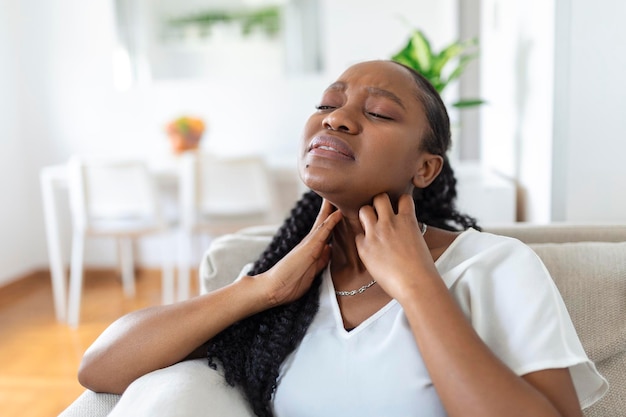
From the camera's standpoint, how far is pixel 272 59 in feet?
13.0

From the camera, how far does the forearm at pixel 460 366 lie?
0.78m

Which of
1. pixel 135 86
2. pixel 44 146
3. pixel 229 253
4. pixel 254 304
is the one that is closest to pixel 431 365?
pixel 254 304

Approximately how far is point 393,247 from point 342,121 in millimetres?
205

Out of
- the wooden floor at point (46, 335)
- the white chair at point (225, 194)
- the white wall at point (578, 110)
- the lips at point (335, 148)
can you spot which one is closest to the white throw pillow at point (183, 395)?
the lips at point (335, 148)

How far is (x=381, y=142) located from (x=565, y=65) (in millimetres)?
891

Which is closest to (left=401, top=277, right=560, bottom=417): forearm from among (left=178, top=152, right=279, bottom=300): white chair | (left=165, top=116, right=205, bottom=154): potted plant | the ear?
the ear

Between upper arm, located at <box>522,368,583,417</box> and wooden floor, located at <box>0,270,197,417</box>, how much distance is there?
6.36ft

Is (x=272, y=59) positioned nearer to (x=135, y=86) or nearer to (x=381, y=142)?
(x=135, y=86)

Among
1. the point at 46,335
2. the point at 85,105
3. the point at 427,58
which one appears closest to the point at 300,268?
the point at 427,58

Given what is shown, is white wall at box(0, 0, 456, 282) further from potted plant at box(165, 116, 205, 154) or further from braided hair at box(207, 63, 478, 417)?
braided hair at box(207, 63, 478, 417)

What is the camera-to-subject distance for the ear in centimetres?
108

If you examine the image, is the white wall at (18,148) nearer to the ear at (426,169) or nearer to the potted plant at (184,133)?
the potted plant at (184,133)

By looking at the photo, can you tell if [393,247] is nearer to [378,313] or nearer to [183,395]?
[378,313]

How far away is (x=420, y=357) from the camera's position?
2.99 ft
